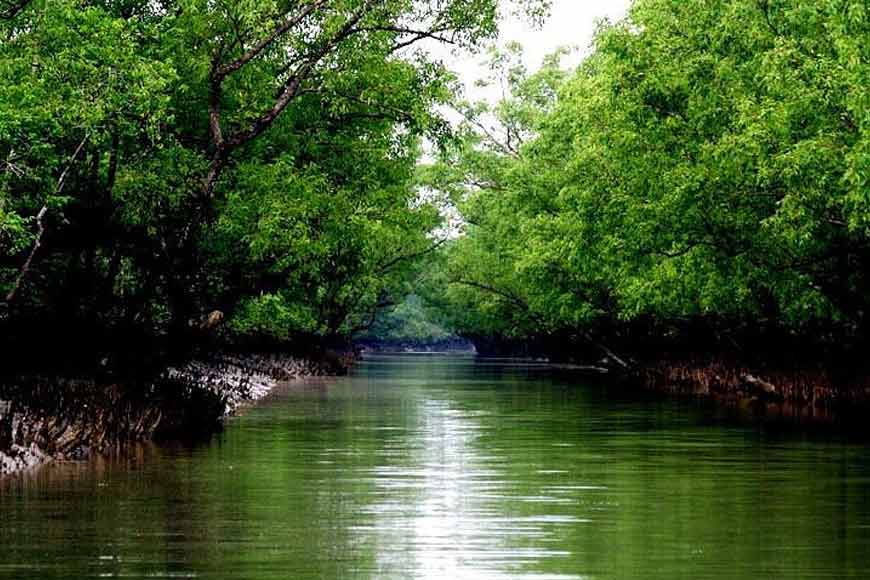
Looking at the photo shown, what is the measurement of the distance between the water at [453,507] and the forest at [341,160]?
14.8 ft

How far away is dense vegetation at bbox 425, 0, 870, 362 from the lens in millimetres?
33625

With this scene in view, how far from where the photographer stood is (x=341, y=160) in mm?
42969

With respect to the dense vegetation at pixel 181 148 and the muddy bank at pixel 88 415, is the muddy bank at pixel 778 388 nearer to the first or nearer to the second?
the dense vegetation at pixel 181 148

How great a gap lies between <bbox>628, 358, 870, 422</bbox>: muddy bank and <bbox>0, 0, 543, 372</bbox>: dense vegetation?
12887 mm

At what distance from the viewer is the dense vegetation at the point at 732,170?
3362 cm

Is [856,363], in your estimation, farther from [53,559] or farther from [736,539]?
[53,559]

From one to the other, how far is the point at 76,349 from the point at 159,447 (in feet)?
11.8

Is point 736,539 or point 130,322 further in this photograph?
point 130,322

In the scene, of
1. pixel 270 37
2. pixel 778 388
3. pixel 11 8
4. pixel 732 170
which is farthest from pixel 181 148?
pixel 778 388

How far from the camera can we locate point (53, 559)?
1406 centimetres

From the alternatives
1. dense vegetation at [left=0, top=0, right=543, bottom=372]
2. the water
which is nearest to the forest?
dense vegetation at [left=0, top=0, right=543, bottom=372]

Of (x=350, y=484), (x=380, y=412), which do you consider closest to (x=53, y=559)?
(x=350, y=484)

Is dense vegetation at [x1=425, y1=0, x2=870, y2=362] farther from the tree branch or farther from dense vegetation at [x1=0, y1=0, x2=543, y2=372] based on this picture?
the tree branch

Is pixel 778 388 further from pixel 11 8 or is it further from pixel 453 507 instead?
pixel 453 507
